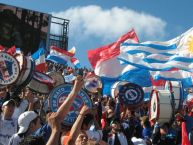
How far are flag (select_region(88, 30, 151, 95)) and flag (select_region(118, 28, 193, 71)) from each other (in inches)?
12.0

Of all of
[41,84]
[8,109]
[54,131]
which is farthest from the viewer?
[41,84]

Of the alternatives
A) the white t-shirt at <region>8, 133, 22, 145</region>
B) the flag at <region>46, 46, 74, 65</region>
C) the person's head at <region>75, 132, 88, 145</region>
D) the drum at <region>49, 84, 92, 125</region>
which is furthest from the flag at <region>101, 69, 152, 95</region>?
the person's head at <region>75, 132, 88, 145</region>

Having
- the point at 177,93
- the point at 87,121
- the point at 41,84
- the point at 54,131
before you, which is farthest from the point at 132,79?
the point at 54,131

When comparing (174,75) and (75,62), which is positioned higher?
(75,62)

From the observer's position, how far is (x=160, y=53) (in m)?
15.7

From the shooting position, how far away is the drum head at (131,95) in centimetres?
1291

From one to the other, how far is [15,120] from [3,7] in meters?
45.0

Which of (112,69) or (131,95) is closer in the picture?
(131,95)

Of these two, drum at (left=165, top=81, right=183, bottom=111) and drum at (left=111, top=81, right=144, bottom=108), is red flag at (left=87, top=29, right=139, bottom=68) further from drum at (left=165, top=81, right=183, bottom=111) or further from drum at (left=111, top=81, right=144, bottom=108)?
drum at (left=165, top=81, right=183, bottom=111)

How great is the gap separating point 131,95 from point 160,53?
9.99ft

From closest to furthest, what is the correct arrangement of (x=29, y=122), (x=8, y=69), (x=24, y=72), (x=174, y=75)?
1. (x=29, y=122)
2. (x=8, y=69)
3. (x=24, y=72)
4. (x=174, y=75)

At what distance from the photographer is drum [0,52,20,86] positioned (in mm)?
11172

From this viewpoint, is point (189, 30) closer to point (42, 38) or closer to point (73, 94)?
point (73, 94)

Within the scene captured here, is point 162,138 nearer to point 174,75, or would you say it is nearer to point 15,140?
point 15,140
